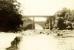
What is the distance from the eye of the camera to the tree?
1.25 meters

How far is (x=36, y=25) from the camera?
126 cm

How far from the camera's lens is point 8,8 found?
125 centimetres

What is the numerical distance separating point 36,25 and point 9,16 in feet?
0.76

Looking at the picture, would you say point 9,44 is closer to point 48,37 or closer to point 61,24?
point 48,37

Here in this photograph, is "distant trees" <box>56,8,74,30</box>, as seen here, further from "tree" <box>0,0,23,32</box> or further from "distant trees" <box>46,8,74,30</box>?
"tree" <box>0,0,23,32</box>

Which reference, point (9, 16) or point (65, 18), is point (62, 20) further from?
point (9, 16)

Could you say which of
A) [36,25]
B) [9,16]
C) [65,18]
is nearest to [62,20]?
[65,18]

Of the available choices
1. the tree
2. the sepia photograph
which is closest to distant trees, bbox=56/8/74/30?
the sepia photograph

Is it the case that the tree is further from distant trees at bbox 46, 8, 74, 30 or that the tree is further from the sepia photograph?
distant trees at bbox 46, 8, 74, 30

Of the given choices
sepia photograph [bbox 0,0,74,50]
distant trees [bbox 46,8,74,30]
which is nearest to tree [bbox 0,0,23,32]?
sepia photograph [bbox 0,0,74,50]

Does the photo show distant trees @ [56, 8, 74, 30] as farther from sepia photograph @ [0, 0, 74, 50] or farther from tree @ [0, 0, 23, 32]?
tree @ [0, 0, 23, 32]

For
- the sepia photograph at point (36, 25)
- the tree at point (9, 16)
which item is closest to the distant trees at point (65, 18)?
the sepia photograph at point (36, 25)

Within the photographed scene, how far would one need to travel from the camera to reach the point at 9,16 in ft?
4.13

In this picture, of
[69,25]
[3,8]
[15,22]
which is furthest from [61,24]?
[3,8]
